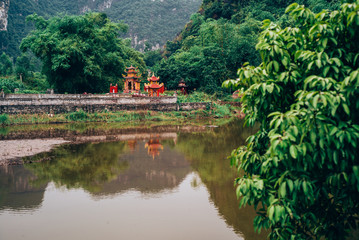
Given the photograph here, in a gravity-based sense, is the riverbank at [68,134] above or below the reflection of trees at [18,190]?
above

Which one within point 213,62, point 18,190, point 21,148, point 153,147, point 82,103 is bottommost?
point 18,190

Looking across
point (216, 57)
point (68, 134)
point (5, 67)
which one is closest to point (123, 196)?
point (68, 134)

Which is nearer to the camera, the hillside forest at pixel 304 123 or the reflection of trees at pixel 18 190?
the hillside forest at pixel 304 123

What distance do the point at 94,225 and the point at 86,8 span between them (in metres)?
168

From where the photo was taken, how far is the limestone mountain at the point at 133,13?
344 ft

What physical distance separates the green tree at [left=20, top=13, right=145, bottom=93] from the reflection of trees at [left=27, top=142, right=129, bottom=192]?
826 inches

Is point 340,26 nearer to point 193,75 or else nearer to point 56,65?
point 56,65

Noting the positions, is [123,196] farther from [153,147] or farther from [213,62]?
[213,62]

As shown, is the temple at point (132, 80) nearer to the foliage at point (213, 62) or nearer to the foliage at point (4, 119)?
the foliage at point (213, 62)

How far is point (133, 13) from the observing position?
14338cm

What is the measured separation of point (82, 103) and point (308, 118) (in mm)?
35520

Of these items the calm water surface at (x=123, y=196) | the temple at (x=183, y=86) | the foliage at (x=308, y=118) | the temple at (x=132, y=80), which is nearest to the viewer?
the foliage at (x=308, y=118)

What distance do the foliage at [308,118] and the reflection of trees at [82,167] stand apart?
973cm

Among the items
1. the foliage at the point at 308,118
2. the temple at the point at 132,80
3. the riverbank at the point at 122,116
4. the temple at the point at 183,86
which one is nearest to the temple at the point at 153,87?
the temple at the point at 132,80
